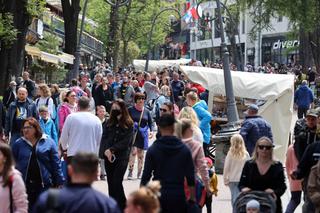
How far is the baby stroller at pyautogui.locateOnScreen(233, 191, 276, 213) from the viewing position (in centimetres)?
920

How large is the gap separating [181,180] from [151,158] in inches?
14.7

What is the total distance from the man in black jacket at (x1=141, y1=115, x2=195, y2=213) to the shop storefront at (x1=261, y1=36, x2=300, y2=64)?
239 feet

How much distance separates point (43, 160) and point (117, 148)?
101 inches

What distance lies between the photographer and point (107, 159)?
40.8 ft

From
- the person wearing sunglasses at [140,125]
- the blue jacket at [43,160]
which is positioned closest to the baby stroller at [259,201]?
the blue jacket at [43,160]

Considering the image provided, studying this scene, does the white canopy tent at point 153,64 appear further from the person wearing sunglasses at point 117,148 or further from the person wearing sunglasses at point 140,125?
the person wearing sunglasses at point 117,148

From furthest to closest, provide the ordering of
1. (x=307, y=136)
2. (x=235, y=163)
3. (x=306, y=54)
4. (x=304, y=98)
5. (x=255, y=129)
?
1. (x=306, y=54)
2. (x=304, y=98)
3. (x=255, y=129)
4. (x=235, y=163)
5. (x=307, y=136)

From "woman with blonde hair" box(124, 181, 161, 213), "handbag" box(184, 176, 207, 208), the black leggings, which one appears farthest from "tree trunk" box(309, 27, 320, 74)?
"woman with blonde hair" box(124, 181, 161, 213)

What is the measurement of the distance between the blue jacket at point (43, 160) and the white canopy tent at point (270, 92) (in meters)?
9.65

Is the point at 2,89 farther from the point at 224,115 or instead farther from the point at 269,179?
the point at 269,179

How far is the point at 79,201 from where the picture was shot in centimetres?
605

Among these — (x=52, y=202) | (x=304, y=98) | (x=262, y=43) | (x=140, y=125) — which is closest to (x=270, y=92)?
(x=140, y=125)

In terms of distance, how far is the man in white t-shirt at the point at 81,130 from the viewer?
1220 cm

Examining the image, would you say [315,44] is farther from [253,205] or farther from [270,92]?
[253,205]
